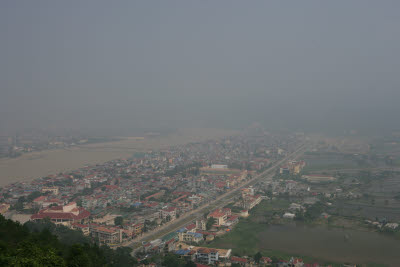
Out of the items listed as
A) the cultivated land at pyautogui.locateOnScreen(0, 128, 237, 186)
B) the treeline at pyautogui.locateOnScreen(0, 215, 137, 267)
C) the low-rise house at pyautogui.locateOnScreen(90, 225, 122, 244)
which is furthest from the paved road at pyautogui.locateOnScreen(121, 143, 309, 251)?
the cultivated land at pyautogui.locateOnScreen(0, 128, 237, 186)

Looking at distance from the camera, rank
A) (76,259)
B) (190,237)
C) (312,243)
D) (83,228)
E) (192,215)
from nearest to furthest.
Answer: (76,259), (312,243), (190,237), (83,228), (192,215)

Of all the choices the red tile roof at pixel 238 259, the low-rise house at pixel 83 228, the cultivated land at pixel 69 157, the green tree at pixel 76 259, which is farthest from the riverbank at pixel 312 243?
the cultivated land at pixel 69 157

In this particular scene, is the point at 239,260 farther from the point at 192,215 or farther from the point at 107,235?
the point at 192,215

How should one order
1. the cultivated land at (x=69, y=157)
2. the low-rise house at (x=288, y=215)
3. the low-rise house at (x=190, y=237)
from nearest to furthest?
the low-rise house at (x=190, y=237)
the low-rise house at (x=288, y=215)
the cultivated land at (x=69, y=157)

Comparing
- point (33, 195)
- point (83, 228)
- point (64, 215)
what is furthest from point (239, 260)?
point (33, 195)

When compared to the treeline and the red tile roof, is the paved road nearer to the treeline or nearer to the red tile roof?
the treeline

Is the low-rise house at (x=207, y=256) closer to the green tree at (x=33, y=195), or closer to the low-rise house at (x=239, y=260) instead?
the low-rise house at (x=239, y=260)
